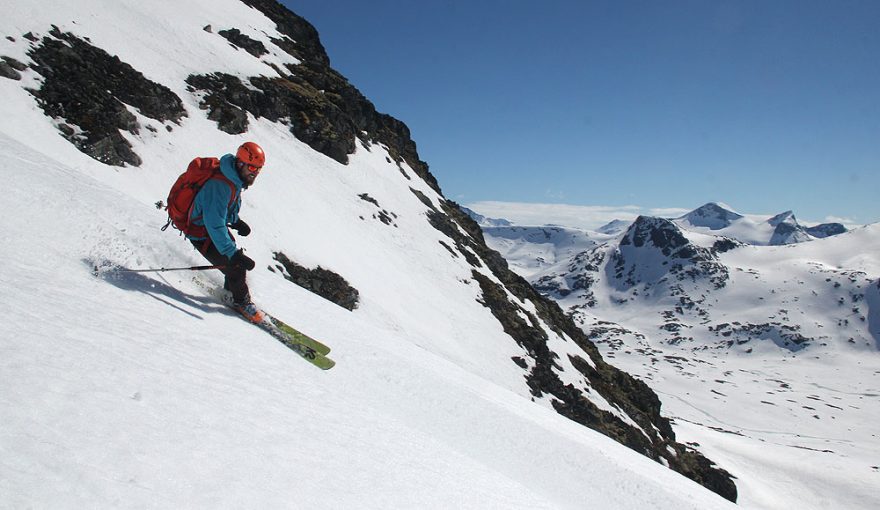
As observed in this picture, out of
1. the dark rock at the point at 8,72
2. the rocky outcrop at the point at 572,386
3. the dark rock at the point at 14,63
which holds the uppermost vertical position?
the dark rock at the point at 14,63

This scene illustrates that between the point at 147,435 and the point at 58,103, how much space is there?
2444 centimetres

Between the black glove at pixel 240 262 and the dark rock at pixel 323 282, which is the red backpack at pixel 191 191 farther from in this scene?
the dark rock at pixel 323 282

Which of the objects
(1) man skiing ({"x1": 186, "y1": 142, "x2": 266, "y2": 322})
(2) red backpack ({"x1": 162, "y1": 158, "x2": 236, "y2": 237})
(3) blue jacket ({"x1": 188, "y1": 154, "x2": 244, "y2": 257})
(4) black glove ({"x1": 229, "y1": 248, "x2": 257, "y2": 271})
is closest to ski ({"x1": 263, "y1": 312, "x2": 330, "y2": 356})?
(1) man skiing ({"x1": 186, "y1": 142, "x2": 266, "y2": 322})

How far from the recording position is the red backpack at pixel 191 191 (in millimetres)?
8086

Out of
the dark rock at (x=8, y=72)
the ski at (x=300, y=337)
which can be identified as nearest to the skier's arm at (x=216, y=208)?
the ski at (x=300, y=337)

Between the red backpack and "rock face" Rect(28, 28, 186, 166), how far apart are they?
16.7m

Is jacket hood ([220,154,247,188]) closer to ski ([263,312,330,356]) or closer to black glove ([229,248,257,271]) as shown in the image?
black glove ([229,248,257,271])

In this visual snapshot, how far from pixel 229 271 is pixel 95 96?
22.2 metres

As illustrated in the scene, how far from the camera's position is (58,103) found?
834 inches

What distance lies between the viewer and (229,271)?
835 centimetres

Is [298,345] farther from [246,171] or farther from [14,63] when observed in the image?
[14,63]

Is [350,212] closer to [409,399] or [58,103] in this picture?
[58,103]

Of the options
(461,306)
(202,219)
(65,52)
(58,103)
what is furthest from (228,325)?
(461,306)

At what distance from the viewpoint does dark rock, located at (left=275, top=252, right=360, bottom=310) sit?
25530 mm
